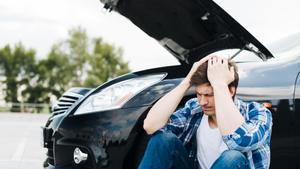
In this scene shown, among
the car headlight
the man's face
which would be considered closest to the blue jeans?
the man's face

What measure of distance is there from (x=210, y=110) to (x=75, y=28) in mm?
49293

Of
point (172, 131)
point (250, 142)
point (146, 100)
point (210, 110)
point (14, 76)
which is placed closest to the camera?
point (250, 142)

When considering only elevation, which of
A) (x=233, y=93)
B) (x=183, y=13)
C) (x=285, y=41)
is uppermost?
(x=183, y=13)

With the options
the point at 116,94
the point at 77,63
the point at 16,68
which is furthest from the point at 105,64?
the point at 116,94

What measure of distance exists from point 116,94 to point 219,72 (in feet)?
3.09

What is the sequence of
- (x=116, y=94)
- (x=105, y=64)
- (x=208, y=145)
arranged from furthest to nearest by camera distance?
(x=105, y=64), (x=116, y=94), (x=208, y=145)

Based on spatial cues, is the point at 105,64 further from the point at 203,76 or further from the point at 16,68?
the point at 203,76

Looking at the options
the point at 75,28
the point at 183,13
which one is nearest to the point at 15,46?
the point at 75,28

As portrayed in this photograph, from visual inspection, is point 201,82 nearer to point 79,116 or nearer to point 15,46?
point 79,116

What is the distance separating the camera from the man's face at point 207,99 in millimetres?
2562

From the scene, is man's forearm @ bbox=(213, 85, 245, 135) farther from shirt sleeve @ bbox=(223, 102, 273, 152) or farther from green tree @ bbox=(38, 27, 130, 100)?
green tree @ bbox=(38, 27, 130, 100)

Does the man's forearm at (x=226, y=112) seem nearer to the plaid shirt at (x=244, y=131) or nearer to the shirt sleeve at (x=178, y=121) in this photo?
the plaid shirt at (x=244, y=131)

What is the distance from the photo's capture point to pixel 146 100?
3.15m

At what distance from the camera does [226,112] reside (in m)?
2.44
